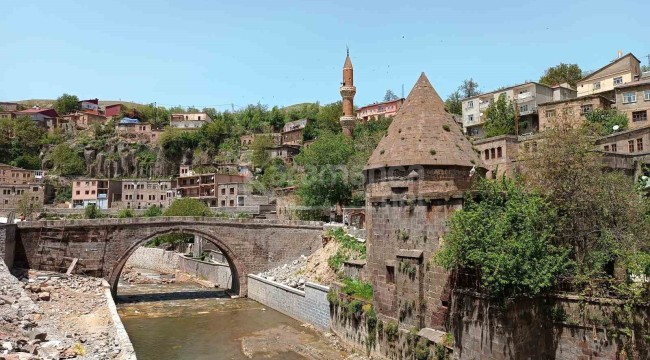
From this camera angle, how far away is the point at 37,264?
2706cm

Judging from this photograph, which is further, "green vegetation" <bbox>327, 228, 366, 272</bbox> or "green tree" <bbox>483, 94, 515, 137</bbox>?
"green tree" <bbox>483, 94, 515, 137</bbox>

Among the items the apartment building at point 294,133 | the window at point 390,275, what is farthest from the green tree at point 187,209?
the window at point 390,275

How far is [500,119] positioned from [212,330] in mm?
29994

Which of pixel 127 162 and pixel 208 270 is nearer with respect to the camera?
pixel 208 270

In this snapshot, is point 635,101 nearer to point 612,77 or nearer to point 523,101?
point 612,77

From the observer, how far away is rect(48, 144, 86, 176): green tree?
78812 mm

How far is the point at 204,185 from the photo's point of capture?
65375 millimetres

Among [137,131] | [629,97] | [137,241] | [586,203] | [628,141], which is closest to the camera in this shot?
[586,203]

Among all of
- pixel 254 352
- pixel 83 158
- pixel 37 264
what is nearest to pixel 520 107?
pixel 254 352

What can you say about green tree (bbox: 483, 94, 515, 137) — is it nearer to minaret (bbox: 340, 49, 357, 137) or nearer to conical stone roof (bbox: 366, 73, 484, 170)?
minaret (bbox: 340, 49, 357, 137)

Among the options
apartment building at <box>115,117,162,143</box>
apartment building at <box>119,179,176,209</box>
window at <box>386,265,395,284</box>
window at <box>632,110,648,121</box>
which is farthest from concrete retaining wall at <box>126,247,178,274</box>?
window at <box>632,110,648,121</box>

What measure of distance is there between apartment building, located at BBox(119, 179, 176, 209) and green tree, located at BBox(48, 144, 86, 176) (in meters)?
14.6

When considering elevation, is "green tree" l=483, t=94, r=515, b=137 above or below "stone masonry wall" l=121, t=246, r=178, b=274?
above

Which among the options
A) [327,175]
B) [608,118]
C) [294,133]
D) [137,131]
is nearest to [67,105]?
[137,131]
